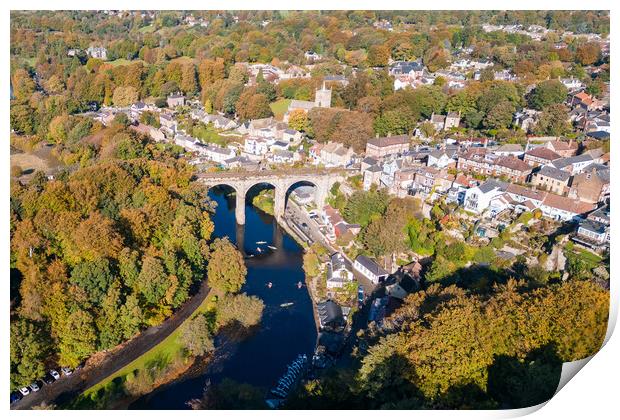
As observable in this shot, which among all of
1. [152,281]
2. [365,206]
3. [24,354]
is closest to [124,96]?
[365,206]

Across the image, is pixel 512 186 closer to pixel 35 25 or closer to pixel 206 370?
pixel 206 370

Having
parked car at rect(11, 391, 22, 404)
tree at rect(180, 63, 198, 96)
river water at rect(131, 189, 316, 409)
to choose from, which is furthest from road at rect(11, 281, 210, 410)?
tree at rect(180, 63, 198, 96)

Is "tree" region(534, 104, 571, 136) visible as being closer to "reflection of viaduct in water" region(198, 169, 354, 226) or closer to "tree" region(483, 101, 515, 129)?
"tree" region(483, 101, 515, 129)

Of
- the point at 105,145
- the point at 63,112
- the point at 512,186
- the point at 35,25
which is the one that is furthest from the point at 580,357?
the point at 35,25

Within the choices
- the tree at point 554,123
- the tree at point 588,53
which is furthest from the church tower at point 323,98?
the tree at point 588,53

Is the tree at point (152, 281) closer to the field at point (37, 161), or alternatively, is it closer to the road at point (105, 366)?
the road at point (105, 366)
